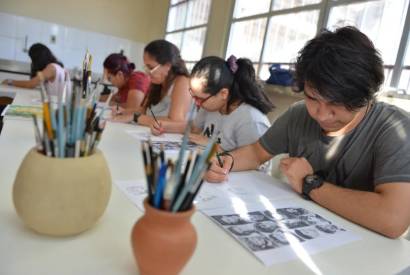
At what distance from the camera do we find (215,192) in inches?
31.7

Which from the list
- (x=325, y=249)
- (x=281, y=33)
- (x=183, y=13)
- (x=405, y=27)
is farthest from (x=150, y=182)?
(x=183, y=13)

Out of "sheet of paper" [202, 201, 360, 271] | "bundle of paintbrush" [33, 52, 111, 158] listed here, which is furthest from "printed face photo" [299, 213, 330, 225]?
"bundle of paintbrush" [33, 52, 111, 158]

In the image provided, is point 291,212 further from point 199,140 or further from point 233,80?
point 233,80

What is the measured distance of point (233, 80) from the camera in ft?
4.70

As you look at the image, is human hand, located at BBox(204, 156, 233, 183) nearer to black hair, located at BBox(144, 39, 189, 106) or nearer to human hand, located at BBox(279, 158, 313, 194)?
human hand, located at BBox(279, 158, 313, 194)

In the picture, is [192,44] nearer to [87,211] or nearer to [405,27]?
[405,27]

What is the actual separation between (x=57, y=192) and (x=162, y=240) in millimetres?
168

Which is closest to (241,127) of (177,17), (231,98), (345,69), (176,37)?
(231,98)

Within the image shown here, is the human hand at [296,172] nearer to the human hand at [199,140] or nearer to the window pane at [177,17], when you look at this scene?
the human hand at [199,140]

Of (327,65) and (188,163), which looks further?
(327,65)

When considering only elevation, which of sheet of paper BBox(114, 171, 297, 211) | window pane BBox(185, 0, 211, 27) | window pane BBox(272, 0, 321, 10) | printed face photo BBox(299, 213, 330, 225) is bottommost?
printed face photo BBox(299, 213, 330, 225)

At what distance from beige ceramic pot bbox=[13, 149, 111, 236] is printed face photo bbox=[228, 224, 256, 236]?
0.26 metres

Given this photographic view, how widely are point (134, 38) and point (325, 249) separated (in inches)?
185

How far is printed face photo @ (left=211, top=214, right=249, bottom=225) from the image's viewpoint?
63cm
